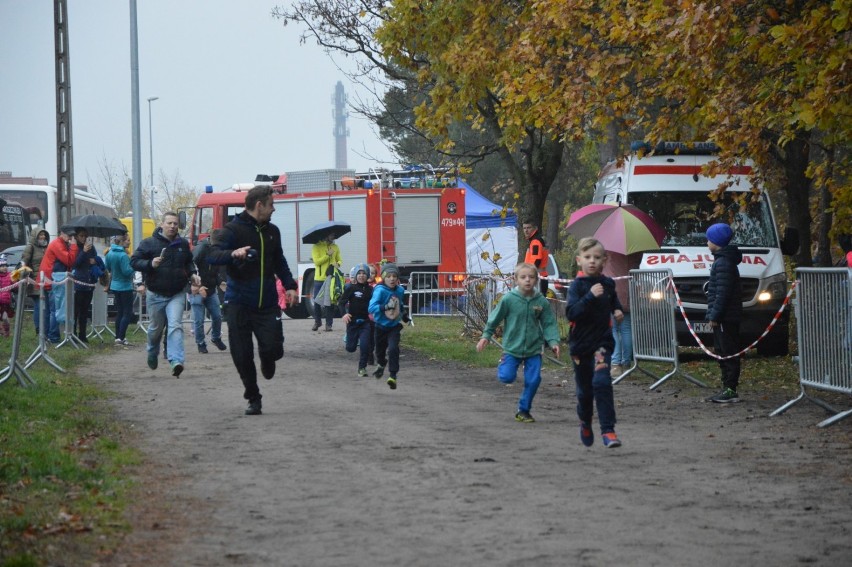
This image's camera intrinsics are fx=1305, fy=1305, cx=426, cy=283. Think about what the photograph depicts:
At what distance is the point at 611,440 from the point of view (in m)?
9.36

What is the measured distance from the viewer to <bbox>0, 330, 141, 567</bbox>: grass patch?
614 centimetres

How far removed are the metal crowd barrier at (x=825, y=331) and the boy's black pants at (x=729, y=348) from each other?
1.13 metres

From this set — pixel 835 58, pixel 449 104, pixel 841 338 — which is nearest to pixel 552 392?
pixel 841 338

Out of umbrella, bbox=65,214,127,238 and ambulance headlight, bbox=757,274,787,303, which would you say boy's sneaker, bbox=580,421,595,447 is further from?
umbrella, bbox=65,214,127,238

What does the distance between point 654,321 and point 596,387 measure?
570cm

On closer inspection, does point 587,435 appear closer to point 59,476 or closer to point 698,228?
point 59,476

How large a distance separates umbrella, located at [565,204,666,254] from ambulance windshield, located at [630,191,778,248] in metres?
2.01

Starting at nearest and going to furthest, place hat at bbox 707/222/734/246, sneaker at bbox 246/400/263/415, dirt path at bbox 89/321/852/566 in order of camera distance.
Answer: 1. dirt path at bbox 89/321/852/566
2. sneaker at bbox 246/400/263/415
3. hat at bbox 707/222/734/246

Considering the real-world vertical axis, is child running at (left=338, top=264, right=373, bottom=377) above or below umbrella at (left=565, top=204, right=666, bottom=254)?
below

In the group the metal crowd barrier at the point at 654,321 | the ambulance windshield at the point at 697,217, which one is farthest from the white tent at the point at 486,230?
the metal crowd barrier at the point at 654,321

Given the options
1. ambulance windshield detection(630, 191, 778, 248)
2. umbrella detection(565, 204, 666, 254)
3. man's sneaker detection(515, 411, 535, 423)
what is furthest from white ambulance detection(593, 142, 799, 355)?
man's sneaker detection(515, 411, 535, 423)

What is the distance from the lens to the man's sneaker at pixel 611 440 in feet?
30.6

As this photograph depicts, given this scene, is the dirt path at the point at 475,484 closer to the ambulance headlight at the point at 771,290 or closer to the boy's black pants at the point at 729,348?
the boy's black pants at the point at 729,348

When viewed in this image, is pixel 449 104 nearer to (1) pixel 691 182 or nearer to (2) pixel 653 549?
(1) pixel 691 182
